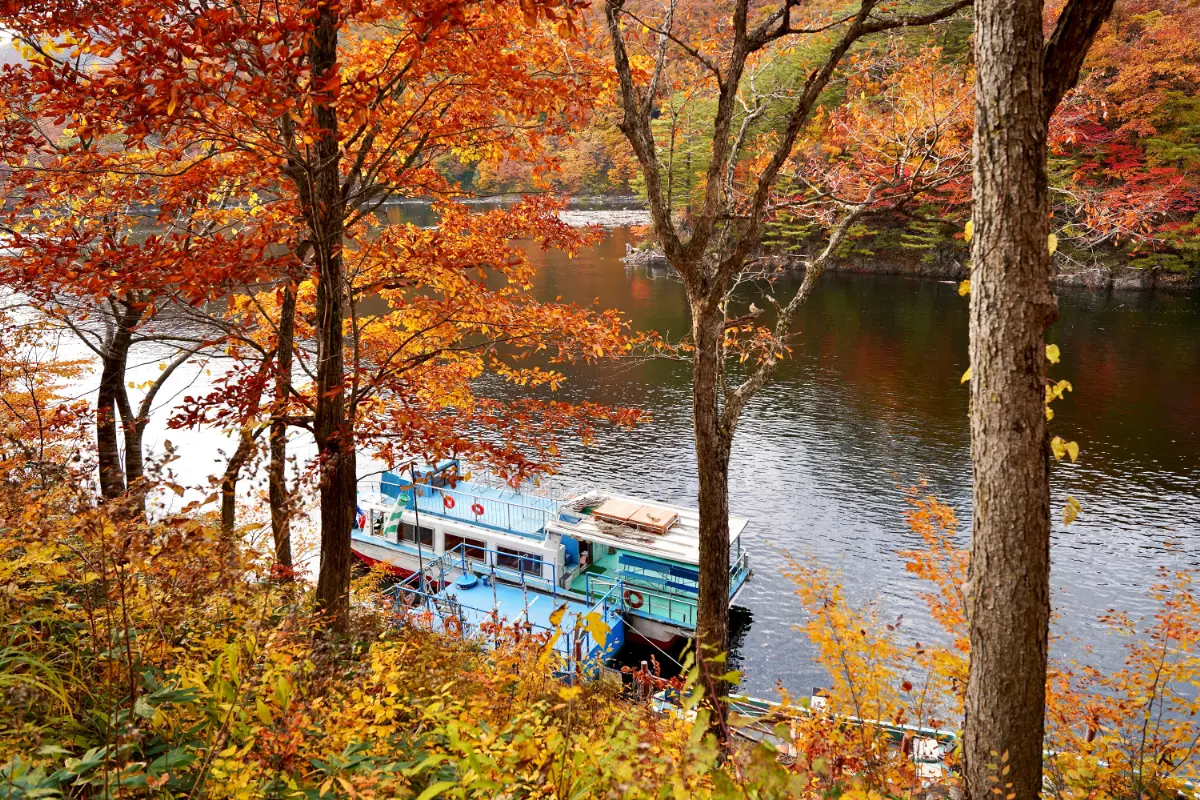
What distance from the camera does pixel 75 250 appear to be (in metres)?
5.83

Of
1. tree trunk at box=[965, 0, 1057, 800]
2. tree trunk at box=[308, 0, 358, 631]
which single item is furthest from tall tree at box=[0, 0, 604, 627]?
tree trunk at box=[965, 0, 1057, 800]

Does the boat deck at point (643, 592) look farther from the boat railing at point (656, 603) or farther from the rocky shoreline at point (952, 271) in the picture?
the rocky shoreline at point (952, 271)

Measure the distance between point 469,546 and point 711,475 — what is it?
10.7 meters

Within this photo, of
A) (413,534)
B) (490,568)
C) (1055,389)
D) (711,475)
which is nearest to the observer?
(1055,389)

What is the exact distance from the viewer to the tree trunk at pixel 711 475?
6.70 metres

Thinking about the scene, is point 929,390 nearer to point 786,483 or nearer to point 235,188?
point 786,483

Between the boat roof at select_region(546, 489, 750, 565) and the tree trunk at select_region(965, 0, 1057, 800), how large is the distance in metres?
10.6

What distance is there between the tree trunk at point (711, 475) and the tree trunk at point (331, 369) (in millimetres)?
3196

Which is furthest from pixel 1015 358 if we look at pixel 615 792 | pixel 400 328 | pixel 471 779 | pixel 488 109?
pixel 400 328

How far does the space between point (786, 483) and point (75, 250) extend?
17696 mm

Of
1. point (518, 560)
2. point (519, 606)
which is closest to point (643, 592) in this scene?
point (519, 606)

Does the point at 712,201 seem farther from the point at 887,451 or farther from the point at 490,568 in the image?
the point at 887,451

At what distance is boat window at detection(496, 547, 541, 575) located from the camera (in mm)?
16016

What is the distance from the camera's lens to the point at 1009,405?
358 centimetres
